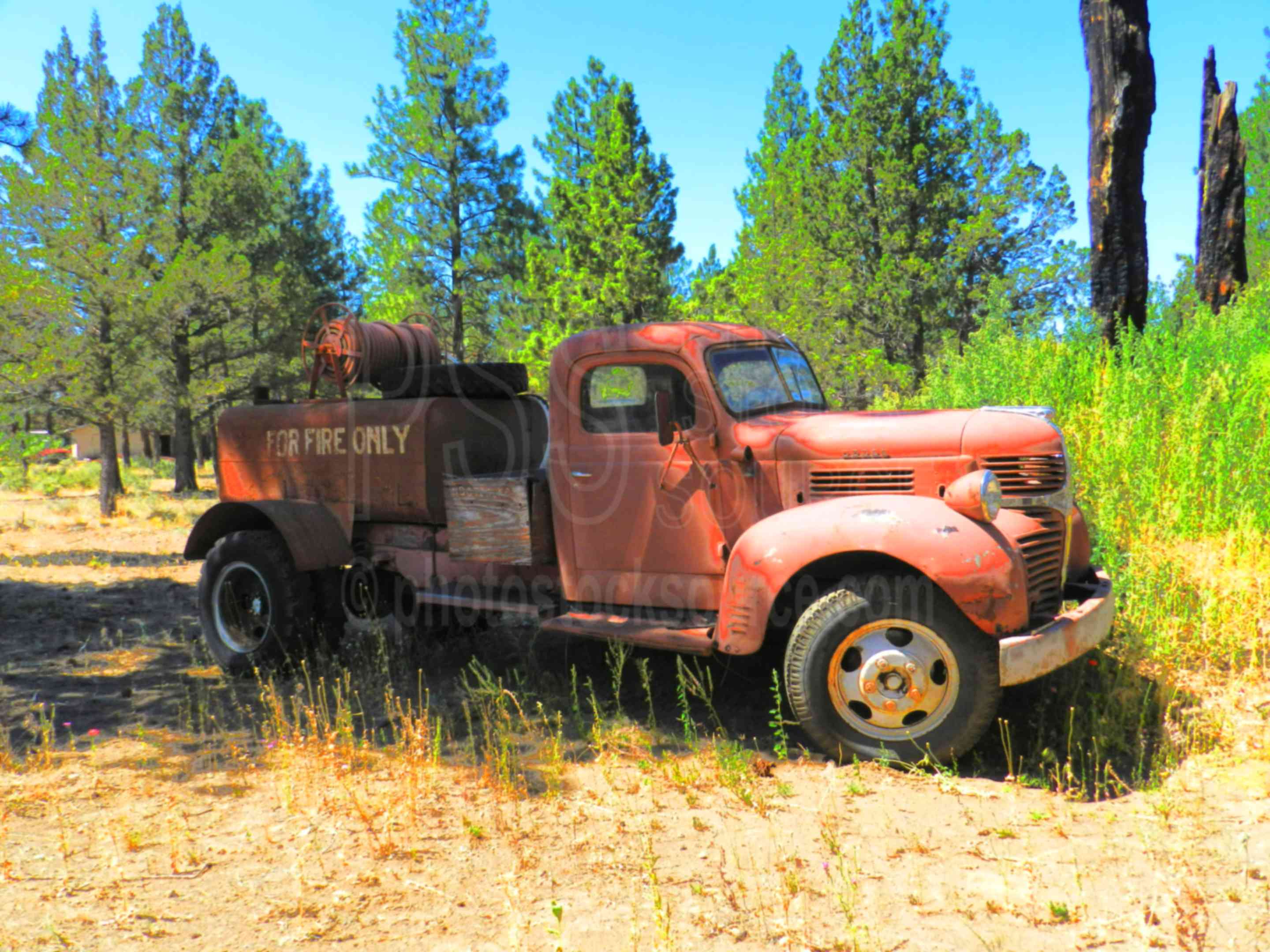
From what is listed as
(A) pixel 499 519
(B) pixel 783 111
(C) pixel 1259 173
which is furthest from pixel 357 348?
(C) pixel 1259 173

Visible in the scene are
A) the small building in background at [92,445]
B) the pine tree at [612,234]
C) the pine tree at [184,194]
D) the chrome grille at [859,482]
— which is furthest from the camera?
the small building in background at [92,445]

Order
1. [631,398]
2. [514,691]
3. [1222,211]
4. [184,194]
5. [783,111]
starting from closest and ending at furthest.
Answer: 1. [631,398]
2. [514,691]
3. [1222,211]
4. [184,194]
5. [783,111]

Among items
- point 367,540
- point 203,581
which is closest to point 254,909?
point 367,540

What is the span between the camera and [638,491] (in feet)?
15.9

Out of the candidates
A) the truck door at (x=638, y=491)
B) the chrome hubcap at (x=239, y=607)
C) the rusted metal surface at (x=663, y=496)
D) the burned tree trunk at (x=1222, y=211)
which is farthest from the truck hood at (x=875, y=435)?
the burned tree trunk at (x=1222, y=211)

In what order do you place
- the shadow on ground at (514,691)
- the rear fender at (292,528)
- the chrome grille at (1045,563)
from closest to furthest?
the chrome grille at (1045,563), the shadow on ground at (514,691), the rear fender at (292,528)

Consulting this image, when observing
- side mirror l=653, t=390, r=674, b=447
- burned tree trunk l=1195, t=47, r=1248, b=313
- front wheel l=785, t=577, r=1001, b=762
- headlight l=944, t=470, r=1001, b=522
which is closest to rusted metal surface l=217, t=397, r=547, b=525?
side mirror l=653, t=390, r=674, b=447

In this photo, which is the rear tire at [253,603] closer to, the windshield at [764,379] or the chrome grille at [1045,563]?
the windshield at [764,379]

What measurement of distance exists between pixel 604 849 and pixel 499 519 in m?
2.24

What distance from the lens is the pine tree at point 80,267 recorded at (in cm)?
1611

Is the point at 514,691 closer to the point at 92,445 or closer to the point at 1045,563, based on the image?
the point at 1045,563

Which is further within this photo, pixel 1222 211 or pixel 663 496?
pixel 1222 211

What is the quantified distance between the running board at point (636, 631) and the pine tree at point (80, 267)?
14.4 m

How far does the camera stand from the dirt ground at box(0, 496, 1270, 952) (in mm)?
2861
